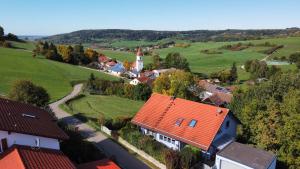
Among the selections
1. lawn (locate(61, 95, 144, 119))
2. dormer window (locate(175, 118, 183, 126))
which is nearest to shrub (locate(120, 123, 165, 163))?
dormer window (locate(175, 118, 183, 126))

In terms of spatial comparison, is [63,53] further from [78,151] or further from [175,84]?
[78,151]

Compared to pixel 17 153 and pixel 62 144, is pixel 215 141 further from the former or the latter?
pixel 17 153

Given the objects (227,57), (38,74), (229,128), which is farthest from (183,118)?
(227,57)

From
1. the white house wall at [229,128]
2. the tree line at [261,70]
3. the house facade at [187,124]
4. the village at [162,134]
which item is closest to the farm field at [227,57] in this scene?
the tree line at [261,70]

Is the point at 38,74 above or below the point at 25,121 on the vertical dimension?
below

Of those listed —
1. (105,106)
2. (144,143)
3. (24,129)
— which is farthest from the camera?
(105,106)

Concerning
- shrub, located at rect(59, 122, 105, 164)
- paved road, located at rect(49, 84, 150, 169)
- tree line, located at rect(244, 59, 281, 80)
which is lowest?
tree line, located at rect(244, 59, 281, 80)

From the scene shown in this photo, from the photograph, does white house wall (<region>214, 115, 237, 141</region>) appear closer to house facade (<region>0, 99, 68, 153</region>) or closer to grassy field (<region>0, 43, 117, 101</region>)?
house facade (<region>0, 99, 68, 153</region>)
